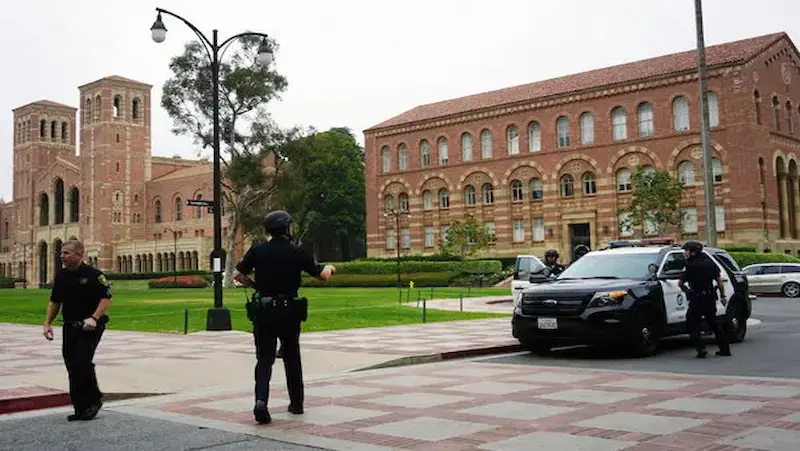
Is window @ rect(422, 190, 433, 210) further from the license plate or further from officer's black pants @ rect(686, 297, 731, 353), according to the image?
officer's black pants @ rect(686, 297, 731, 353)

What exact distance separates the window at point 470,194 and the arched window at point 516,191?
3505mm

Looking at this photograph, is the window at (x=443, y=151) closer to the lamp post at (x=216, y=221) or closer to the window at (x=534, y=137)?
the window at (x=534, y=137)

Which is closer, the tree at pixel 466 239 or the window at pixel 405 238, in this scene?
the tree at pixel 466 239

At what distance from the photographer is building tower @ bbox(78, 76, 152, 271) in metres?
93.4

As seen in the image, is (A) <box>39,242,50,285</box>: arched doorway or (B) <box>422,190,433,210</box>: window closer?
(B) <box>422,190,433,210</box>: window

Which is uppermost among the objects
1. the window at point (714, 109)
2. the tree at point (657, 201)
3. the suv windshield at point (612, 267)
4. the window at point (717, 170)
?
the window at point (714, 109)

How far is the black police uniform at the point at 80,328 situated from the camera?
7.52m

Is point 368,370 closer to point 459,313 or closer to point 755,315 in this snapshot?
point 459,313

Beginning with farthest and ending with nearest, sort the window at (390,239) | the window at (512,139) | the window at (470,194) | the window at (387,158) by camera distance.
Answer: the window at (387,158) < the window at (390,239) < the window at (470,194) < the window at (512,139)

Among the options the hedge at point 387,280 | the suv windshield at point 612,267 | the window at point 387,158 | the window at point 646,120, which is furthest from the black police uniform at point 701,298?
the window at point 387,158

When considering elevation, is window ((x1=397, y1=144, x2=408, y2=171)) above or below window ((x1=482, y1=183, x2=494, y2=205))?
above

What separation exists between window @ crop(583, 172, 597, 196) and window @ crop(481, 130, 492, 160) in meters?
8.11

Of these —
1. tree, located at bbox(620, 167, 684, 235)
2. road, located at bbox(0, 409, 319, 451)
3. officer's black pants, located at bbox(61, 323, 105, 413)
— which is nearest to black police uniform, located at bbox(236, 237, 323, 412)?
road, located at bbox(0, 409, 319, 451)

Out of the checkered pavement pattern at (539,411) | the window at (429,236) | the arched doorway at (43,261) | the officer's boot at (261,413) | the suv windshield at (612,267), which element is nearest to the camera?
the checkered pavement pattern at (539,411)
